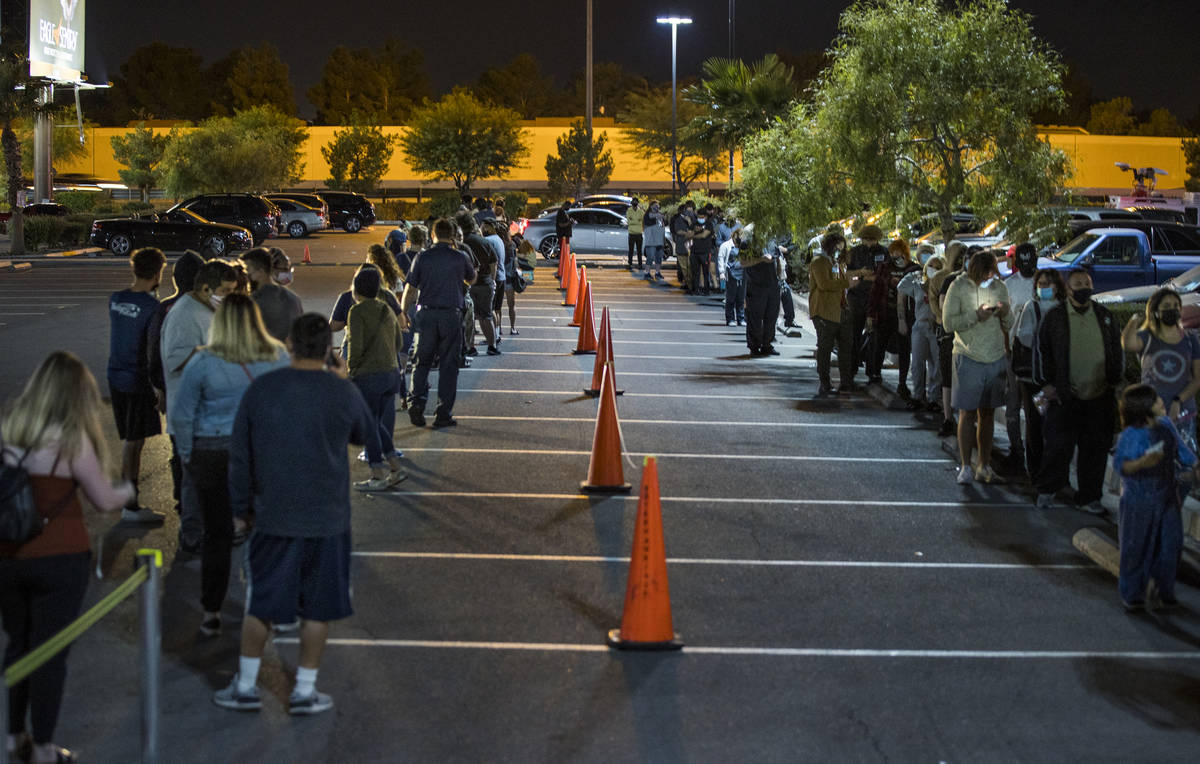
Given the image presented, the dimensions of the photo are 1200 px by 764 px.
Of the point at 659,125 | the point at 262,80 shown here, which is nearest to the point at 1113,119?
the point at 659,125

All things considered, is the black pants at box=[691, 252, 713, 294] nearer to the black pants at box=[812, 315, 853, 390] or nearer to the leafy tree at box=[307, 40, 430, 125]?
the black pants at box=[812, 315, 853, 390]

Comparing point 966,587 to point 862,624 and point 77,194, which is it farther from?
point 77,194

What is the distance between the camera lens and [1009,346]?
10602mm

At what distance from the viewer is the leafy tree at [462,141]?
2494 inches

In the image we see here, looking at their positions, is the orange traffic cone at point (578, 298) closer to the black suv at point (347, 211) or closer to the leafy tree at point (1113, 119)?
the black suv at point (347, 211)

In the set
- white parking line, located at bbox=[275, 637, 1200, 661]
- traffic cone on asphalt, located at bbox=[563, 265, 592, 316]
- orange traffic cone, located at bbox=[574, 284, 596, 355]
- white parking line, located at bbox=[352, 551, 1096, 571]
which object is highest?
traffic cone on asphalt, located at bbox=[563, 265, 592, 316]

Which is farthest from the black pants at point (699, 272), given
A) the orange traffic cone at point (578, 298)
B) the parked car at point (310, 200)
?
the parked car at point (310, 200)

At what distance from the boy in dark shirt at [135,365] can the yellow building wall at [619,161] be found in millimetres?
61270

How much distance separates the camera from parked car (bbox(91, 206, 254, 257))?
35344 mm

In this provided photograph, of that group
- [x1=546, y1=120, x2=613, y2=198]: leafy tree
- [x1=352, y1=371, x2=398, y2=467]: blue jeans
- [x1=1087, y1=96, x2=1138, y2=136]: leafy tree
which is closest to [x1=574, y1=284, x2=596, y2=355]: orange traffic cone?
[x1=352, y1=371, x2=398, y2=467]: blue jeans

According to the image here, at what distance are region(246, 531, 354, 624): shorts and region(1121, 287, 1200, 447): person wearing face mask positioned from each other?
18.9 ft

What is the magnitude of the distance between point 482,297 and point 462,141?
4887 cm

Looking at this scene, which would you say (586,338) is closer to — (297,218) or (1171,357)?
(1171,357)

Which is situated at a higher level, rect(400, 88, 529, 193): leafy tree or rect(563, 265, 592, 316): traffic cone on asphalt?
rect(400, 88, 529, 193): leafy tree
